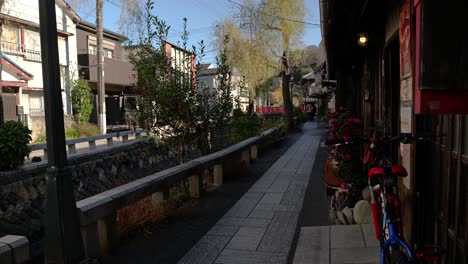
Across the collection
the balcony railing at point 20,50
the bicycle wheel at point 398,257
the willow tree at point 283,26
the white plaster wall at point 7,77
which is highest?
the willow tree at point 283,26

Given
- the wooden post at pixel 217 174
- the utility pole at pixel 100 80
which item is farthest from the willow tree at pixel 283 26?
the wooden post at pixel 217 174

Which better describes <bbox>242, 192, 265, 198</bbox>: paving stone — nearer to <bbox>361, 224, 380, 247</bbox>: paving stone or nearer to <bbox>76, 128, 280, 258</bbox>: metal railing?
<bbox>76, 128, 280, 258</bbox>: metal railing

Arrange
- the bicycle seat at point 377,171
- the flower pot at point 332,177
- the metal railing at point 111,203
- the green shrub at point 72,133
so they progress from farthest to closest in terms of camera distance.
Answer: the green shrub at point 72,133, the flower pot at point 332,177, the metal railing at point 111,203, the bicycle seat at point 377,171

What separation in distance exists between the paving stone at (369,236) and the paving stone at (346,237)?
5cm

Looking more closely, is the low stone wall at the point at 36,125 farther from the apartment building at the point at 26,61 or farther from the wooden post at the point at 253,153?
the wooden post at the point at 253,153

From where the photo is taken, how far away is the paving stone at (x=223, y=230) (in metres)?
5.32

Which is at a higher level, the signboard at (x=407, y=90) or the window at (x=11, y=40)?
the window at (x=11, y=40)

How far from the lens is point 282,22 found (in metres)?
24.5

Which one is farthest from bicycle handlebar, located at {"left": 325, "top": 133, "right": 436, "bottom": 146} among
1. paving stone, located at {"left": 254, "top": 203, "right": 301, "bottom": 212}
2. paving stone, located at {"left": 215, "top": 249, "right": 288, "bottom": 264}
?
paving stone, located at {"left": 254, "top": 203, "right": 301, "bottom": 212}

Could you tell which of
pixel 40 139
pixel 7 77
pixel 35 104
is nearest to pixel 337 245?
pixel 40 139

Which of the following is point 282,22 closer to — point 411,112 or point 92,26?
point 92,26

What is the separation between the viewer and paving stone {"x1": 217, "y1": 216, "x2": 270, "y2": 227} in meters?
5.71

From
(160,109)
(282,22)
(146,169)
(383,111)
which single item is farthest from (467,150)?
(282,22)

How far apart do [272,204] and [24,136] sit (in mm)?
5559
